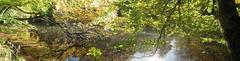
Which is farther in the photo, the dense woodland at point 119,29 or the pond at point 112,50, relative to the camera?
the pond at point 112,50

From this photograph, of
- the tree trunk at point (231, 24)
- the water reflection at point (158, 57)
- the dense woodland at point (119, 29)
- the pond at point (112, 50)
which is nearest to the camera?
the tree trunk at point (231, 24)

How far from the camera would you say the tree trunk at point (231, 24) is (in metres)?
4.03

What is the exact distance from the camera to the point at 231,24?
4.05 meters

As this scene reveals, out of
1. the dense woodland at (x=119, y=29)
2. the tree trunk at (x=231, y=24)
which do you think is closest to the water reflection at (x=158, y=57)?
the dense woodland at (x=119, y=29)

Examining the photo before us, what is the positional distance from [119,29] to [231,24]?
50.2 ft

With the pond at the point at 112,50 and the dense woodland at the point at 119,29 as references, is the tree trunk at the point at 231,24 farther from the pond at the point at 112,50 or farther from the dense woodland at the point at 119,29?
the pond at the point at 112,50

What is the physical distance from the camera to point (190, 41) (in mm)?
24688

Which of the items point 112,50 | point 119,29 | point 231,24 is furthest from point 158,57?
point 231,24

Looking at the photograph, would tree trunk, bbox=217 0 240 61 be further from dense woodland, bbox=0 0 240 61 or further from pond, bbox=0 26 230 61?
pond, bbox=0 26 230 61

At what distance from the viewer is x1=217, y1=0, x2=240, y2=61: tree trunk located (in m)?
4.03

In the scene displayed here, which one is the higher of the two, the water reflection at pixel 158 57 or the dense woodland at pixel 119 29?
the dense woodland at pixel 119 29

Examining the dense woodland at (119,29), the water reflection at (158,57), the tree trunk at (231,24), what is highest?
the tree trunk at (231,24)

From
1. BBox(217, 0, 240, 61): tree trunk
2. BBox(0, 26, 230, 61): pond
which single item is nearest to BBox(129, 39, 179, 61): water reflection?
BBox(0, 26, 230, 61): pond

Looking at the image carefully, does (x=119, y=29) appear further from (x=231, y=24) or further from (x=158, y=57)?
(x=231, y=24)
